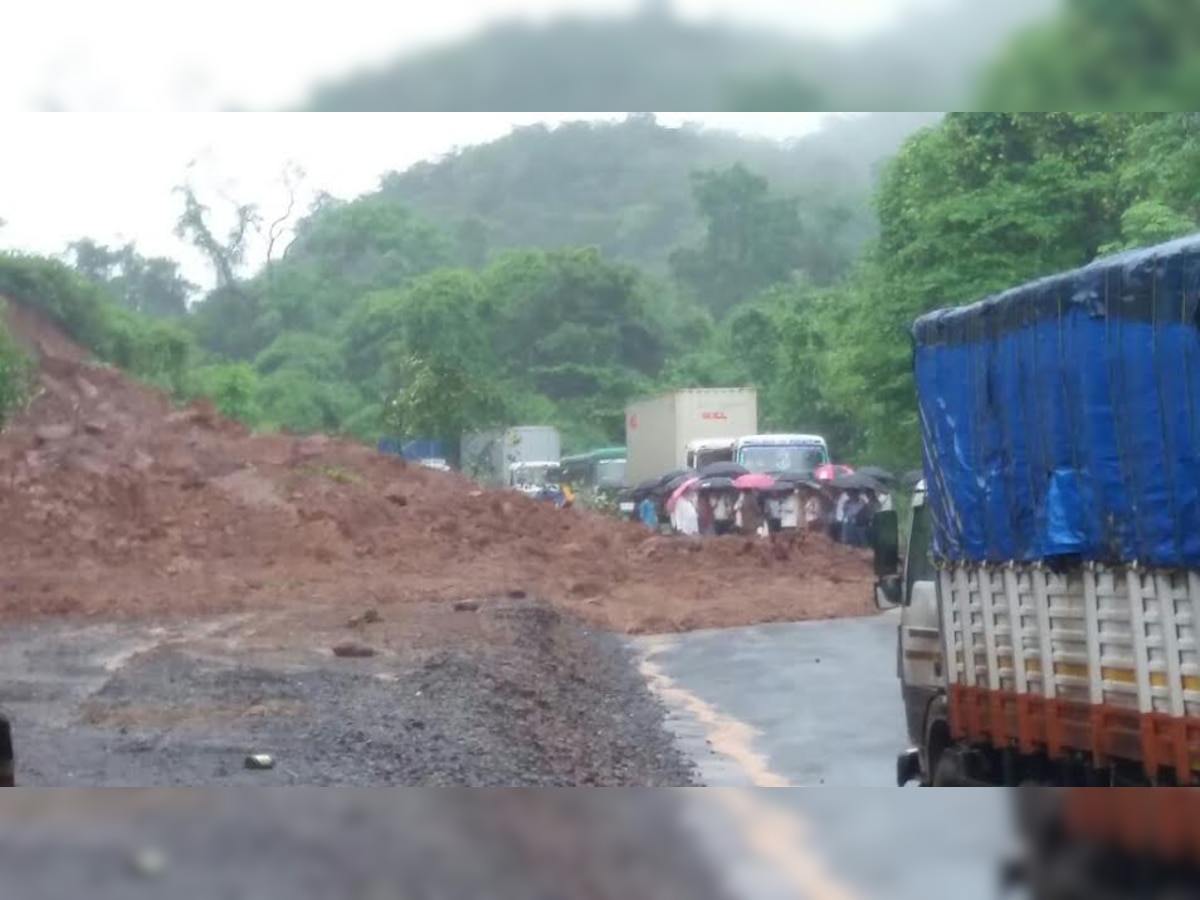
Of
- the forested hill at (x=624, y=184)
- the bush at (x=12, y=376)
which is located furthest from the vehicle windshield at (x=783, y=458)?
the bush at (x=12, y=376)

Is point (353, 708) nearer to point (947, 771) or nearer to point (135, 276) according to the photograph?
point (135, 276)

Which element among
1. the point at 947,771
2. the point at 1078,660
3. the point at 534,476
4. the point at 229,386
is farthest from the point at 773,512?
the point at 229,386

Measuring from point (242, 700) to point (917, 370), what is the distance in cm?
285

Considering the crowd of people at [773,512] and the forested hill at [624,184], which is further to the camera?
the crowd of people at [773,512]

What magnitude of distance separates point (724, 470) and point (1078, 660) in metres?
1.90

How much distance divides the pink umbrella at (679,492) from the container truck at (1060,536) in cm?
75

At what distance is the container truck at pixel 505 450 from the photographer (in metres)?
7.31

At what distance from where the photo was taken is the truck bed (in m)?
4.93

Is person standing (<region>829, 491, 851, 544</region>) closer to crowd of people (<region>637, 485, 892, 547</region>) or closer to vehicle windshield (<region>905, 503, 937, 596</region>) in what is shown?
crowd of people (<region>637, 485, 892, 547</region>)

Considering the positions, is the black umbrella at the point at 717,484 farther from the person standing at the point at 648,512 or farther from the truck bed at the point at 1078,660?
the truck bed at the point at 1078,660

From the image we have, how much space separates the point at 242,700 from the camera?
23.4 ft

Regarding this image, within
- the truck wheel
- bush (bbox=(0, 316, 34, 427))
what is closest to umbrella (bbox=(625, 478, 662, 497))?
the truck wheel

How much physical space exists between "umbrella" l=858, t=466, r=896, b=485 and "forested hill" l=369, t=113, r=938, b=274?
30.7 inches

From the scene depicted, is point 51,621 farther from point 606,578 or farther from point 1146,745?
point 1146,745
